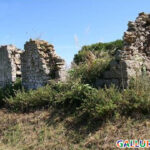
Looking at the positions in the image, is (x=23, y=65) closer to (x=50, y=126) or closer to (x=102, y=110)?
(x=50, y=126)

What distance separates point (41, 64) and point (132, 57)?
11.8ft

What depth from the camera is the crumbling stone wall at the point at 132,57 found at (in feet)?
23.1

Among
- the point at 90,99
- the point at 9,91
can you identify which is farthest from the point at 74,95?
the point at 9,91

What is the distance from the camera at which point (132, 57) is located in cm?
738

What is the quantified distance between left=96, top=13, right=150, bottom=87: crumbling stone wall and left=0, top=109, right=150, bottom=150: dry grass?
1.57m

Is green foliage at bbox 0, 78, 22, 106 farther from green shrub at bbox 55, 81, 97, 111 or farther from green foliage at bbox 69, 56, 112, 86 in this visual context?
green foliage at bbox 69, 56, 112, 86

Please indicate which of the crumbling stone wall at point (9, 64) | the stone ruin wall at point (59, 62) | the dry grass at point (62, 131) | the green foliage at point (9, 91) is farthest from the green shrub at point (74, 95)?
the crumbling stone wall at point (9, 64)

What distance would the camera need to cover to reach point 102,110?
588 cm

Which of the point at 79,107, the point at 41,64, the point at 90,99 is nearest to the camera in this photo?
the point at 90,99

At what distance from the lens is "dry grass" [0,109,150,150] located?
5324 millimetres

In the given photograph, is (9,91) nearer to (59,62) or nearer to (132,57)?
(59,62)

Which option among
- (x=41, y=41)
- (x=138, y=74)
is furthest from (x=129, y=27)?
(x=41, y=41)

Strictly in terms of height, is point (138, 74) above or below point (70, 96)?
above

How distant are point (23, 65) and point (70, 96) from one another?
Result: 3865 millimetres
